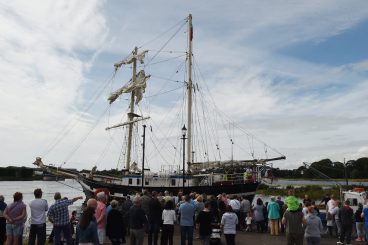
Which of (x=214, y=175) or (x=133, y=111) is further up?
(x=133, y=111)

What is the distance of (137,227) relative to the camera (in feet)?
39.0

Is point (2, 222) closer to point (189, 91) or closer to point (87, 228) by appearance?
point (87, 228)

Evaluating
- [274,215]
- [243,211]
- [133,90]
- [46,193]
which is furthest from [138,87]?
[46,193]

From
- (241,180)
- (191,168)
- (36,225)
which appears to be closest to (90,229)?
(36,225)

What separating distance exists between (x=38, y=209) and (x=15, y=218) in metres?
0.66

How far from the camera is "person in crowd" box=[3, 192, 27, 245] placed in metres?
11.8

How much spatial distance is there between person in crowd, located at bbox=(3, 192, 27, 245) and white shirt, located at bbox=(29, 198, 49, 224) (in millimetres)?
260

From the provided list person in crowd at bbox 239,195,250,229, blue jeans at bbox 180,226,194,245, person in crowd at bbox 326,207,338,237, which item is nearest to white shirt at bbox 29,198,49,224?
blue jeans at bbox 180,226,194,245

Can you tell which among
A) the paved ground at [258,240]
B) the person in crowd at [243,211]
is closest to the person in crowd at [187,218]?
the paved ground at [258,240]

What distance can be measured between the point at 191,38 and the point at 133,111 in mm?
12739

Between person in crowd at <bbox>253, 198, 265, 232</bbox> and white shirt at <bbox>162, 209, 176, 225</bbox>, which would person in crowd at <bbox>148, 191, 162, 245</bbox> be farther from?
person in crowd at <bbox>253, 198, 265, 232</bbox>

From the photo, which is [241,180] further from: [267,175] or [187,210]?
[187,210]

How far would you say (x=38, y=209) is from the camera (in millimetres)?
11945

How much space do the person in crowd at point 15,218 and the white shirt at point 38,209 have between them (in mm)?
260
